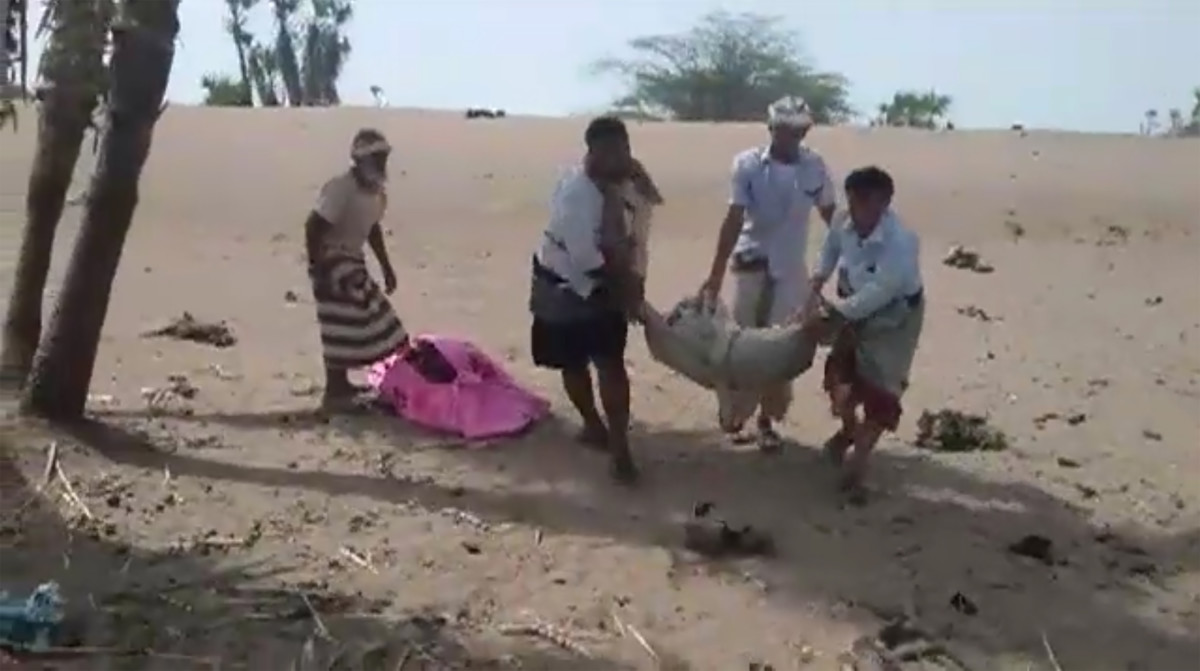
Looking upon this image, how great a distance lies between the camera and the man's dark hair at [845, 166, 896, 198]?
726 cm

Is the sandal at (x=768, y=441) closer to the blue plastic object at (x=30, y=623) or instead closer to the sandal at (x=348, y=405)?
the sandal at (x=348, y=405)

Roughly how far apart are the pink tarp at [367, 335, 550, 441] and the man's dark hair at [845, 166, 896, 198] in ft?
6.99

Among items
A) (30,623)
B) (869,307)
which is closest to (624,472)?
(869,307)

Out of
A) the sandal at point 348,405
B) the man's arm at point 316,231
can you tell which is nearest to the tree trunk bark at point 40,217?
the man's arm at point 316,231

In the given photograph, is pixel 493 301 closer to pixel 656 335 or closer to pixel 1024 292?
pixel 1024 292

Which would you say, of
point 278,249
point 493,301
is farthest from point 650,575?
point 278,249

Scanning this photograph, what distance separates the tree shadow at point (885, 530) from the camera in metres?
6.49

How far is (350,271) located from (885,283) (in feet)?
9.10

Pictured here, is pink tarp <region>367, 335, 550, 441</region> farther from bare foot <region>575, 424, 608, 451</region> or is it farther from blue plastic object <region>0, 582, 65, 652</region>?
blue plastic object <region>0, 582, 65, 652</region>

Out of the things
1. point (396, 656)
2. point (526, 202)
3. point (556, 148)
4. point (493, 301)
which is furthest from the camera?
point (556, 148)

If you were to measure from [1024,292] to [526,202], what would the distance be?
23.8ft

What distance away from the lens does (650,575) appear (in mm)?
6746

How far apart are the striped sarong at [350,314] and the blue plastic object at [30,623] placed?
3.22 m

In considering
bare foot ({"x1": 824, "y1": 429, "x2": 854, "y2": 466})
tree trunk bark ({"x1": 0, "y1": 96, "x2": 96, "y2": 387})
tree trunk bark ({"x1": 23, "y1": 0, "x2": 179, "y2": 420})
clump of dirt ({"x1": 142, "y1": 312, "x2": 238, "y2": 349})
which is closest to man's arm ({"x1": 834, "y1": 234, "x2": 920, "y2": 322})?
bare foot ({"x1": 824, "y1": 429, "x2": 854, "y2": 466})
